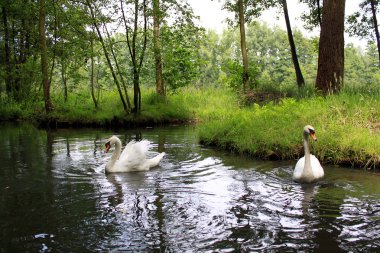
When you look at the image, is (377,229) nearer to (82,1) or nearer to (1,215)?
(1,215)

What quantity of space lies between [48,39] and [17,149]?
14130 mm

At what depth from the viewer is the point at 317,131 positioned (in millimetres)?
9742

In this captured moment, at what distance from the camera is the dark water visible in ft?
15.2

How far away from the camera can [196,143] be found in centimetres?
1329

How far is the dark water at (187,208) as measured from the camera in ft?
15.2

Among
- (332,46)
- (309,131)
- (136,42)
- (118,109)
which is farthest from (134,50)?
(309,131)

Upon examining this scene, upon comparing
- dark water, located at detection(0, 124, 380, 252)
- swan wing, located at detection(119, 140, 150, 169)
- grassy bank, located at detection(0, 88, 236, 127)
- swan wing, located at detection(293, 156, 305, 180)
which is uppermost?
grassy bank, located at detection(0, 88, 236, 127)

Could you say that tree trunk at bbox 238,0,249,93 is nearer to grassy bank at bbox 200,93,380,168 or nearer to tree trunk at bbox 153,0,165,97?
tree trunk at bbox 153,0,165,97

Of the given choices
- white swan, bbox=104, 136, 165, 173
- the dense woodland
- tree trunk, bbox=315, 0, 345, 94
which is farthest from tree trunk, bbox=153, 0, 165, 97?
white swan, bbox=104, 136, 165, 173

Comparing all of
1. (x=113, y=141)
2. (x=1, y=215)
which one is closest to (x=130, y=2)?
(x=113, y=141)

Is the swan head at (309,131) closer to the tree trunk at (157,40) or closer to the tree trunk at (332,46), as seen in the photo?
the tree trunk at (332,46)

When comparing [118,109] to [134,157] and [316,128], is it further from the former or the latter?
[316,128]

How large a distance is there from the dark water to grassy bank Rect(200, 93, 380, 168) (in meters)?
0.50

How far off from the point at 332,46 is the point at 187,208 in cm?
983
